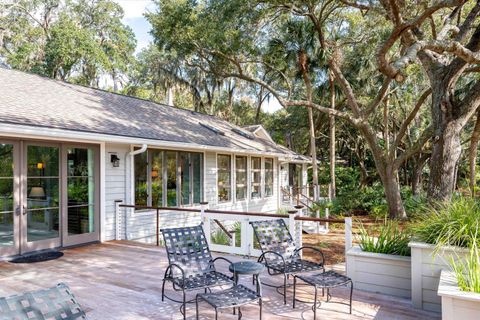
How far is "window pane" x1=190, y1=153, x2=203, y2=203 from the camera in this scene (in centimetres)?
1033

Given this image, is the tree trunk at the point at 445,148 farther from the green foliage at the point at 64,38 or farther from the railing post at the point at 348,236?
the green foliage at the point at 64,38

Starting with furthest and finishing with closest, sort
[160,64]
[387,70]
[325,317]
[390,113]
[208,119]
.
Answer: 1. [160,64]
2. [390,113]
3. [208,119]
4. [387,70]
5. [325,317]

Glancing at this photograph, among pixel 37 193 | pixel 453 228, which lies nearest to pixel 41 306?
pixel 453 228

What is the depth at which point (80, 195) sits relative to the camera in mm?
7348

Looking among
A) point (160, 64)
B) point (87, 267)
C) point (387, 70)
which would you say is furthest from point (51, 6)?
point (387, 70)

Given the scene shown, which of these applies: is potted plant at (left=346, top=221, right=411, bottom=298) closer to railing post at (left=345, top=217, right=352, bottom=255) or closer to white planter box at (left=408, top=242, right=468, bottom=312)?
railing post at (left=345, top=217, right=352, bottom=255)

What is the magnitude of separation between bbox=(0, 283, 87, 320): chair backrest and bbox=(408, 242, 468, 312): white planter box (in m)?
3.50

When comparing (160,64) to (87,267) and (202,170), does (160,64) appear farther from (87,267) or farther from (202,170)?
(87,267)

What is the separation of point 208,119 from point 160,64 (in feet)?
41.7

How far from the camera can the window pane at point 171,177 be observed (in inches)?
372

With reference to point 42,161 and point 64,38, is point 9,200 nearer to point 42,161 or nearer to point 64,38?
point 42,161

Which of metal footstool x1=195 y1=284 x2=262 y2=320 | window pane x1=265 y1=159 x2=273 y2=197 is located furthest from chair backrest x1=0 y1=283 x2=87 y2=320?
window pane x1=265 y1=159 x2=273 y2=197

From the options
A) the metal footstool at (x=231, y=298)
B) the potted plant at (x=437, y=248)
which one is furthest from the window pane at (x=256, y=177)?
the metal footstool at (x=231, y=298)

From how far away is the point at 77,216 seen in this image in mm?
7297
